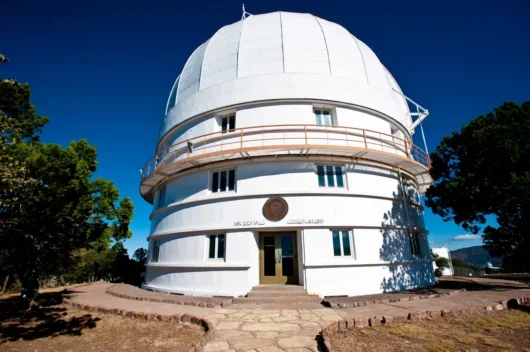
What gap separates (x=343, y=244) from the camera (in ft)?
36.8

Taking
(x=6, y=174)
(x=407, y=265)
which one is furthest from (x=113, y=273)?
(x=407, y=265)

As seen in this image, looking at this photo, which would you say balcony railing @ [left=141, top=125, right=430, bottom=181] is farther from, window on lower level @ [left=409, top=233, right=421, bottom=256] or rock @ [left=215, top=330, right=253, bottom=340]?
rock @ [left=215, top=330, right=253, bottom=340]

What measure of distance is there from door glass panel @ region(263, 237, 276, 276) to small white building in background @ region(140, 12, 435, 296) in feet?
0.14

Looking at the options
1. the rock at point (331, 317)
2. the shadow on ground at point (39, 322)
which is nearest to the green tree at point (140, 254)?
the shadow on ground at point (39, 322)

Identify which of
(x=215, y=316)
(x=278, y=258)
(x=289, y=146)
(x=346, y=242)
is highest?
(x=289, y=146)

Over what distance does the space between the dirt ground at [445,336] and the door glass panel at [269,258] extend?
547 centimetres

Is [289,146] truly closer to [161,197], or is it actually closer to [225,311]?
[225,311]

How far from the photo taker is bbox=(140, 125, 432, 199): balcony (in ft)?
38.2

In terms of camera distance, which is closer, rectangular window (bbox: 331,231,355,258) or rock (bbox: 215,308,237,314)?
rock (bbox: 215,308,237,314)

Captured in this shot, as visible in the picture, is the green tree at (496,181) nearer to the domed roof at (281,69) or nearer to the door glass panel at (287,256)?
the domed roof at (281,69)

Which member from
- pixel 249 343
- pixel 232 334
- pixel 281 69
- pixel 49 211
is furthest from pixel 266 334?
pixel 281 69

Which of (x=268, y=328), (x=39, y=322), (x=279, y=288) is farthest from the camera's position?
(x=279, y=288)

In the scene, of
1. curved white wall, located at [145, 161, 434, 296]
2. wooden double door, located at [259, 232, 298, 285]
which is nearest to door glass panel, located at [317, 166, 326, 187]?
curved white wall, located at [145, 161, 434, 296]

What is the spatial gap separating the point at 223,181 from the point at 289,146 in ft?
11.8
